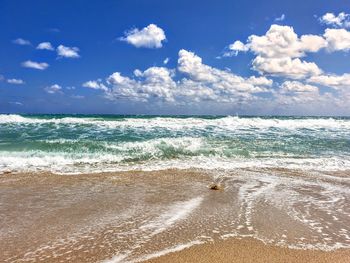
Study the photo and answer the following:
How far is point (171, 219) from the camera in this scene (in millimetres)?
5734

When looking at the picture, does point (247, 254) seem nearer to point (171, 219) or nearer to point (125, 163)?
point (171, 219)

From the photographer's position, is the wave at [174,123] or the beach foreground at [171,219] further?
the wave at [174,123]

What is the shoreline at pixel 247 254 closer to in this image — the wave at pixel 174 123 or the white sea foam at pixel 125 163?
the white sea foam at pixel 125 163


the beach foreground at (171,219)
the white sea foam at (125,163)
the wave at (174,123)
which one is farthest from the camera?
the wave at (174,123)

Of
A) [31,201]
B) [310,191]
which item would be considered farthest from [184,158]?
[31,201]

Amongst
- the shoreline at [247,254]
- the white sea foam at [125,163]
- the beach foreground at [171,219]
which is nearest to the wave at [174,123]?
the white sea foam at [125,163]

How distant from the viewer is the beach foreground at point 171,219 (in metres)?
4.44

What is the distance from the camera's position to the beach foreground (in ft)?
14.6

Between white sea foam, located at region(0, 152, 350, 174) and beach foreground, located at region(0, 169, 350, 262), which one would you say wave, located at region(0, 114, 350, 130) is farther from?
beach foreground, located at region(0, 169, 350, 262)

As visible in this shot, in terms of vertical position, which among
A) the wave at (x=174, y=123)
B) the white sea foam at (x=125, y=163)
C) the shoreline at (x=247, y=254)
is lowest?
the shoreline at (x=247, y=254)

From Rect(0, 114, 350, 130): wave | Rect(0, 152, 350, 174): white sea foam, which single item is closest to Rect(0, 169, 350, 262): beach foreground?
Rect(0, 152, 350, 174): white sea foam

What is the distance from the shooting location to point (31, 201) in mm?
6824

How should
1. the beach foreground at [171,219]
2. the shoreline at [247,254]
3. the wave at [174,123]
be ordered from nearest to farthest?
the shoreline at [247,254]
the beach foreground at [171,219]
the wave at [174,123]

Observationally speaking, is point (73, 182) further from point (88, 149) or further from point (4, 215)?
point (88, 149)
